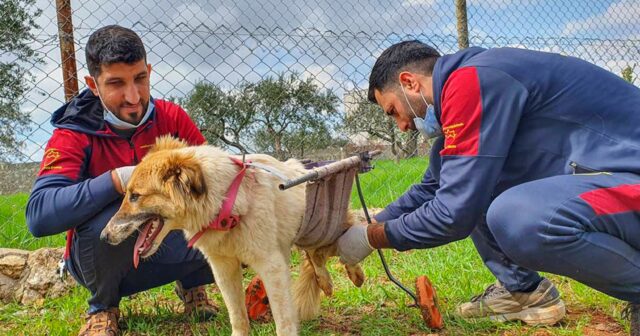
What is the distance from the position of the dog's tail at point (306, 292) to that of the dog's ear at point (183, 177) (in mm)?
904

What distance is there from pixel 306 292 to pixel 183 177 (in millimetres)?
1063

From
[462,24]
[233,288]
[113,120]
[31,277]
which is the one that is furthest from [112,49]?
[462,24]

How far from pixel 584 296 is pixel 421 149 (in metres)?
4.72

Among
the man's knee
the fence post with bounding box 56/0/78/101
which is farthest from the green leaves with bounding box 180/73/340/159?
the man's knee

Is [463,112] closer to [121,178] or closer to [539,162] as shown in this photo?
[539,162]

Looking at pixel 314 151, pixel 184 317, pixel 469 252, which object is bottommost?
pixel 469 252

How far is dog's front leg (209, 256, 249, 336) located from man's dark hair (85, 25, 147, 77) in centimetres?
115

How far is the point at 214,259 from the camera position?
2844mm

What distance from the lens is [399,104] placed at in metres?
2.76

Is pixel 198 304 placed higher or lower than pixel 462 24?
lower

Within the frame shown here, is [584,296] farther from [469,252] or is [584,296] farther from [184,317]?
[184,317]

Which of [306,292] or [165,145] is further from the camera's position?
[306,292]

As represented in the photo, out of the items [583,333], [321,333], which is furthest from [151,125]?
[583,333]

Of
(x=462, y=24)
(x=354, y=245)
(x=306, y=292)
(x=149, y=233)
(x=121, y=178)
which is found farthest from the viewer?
(x=462, y=24)
